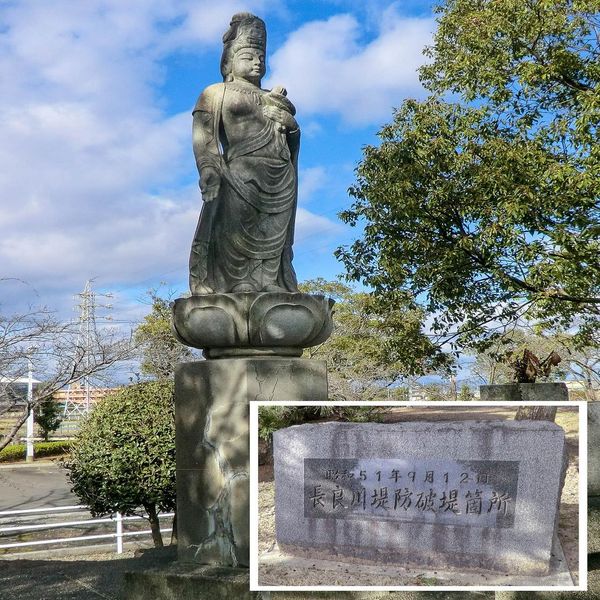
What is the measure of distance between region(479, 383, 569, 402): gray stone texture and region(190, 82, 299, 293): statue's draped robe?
4089 millimetres

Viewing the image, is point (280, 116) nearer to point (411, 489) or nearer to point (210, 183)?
point (210, 183)

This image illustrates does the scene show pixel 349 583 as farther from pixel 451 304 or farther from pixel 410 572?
pixel 451 304

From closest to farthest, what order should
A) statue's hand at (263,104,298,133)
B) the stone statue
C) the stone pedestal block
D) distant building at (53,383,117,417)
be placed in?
the stone pedestal block, the stone statue, statue's hand at (263,104,298,133), distant building at (53,383,117,417)

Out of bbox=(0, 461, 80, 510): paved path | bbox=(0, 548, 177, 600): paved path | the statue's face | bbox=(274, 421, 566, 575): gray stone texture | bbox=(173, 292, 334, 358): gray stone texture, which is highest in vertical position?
the statue's face

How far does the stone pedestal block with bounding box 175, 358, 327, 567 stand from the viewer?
416 centimetres

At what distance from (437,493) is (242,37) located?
325 cm

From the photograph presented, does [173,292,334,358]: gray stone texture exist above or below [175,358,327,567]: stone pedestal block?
above

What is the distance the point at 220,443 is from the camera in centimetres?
421

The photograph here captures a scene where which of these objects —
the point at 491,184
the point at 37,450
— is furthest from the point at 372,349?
the point at 37,450

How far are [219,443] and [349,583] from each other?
1.12 m

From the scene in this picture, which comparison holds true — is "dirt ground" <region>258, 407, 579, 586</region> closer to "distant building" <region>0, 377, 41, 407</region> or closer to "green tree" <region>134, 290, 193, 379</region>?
"distant building" <region>0, 377, 41, 407</region>

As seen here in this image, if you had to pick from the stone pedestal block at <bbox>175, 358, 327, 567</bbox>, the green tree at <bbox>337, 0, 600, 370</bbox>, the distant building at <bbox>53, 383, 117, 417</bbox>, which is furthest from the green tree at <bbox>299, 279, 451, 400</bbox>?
the stone pedestal block at <bbox>175, 358, 327, 567</bbox>

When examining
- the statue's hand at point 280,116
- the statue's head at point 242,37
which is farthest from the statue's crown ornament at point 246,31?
the statue's hand at point 280,116

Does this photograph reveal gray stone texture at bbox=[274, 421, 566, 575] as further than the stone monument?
Yes
